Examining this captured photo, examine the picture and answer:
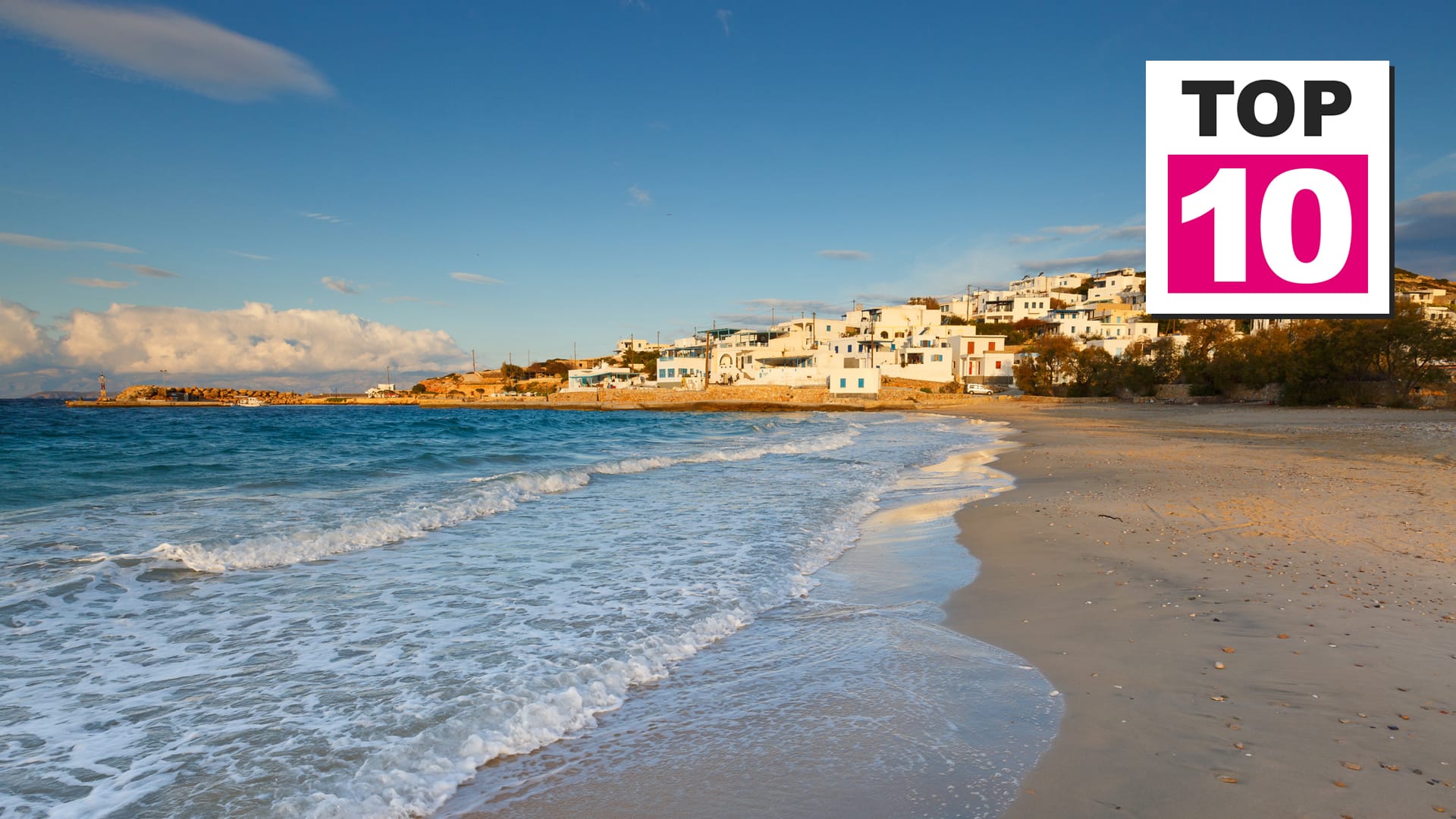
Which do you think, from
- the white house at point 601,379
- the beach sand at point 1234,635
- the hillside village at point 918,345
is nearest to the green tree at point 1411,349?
the hillside village at point 918,345

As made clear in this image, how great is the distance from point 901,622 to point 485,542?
5.82m

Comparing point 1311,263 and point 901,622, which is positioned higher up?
point 1311,263

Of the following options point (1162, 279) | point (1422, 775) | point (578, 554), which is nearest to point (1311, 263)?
point (1162, 279)

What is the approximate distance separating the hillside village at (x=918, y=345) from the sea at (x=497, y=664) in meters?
58.7

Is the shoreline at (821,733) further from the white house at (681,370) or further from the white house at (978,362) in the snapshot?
the white house at (681,370)

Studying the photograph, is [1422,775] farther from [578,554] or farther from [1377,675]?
[578,554]

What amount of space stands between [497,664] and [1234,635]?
16.7 ft

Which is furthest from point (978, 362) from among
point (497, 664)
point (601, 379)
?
point (497, 664)

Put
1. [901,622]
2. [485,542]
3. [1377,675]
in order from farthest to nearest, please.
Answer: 1. [485,542]
2. [901,622]
3. [1377,675]

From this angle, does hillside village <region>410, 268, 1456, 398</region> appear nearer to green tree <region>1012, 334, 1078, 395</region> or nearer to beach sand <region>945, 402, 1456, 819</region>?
green tree <region>1012, 334, 1078, 395</region>

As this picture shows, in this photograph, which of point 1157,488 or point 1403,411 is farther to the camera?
point 1403,411

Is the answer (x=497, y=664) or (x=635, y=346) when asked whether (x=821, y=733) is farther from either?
(x=635, y=346)

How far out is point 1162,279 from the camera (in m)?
11.8

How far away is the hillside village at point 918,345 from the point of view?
71.3m
